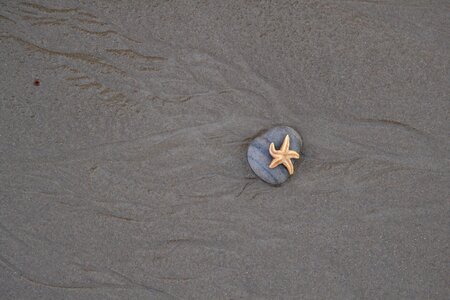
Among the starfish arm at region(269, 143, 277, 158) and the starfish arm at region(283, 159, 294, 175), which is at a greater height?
the starfish arm at region(269, 143, 277, 158)

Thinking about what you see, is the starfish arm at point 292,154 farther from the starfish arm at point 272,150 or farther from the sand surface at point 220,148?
the sand surface at point 220,148

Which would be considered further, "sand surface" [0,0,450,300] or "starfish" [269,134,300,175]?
"sand surface" [0,0,450,300]

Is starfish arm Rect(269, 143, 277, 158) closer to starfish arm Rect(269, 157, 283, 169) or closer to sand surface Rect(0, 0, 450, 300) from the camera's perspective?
starfish arm Rect(269, 157, 283, 169)

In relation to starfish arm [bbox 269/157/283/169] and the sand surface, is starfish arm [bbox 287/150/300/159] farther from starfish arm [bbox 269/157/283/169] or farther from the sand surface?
the sand surface

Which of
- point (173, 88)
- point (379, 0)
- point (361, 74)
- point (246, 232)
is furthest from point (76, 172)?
point (379, 0)

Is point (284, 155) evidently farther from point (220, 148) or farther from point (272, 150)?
point (220, 148)

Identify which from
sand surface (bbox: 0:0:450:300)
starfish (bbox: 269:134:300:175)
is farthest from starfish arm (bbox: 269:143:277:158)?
sand surface (bbox: 0:0:450:300)

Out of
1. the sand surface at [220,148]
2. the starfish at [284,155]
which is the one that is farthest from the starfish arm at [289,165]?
the sand surface at [220,148]
